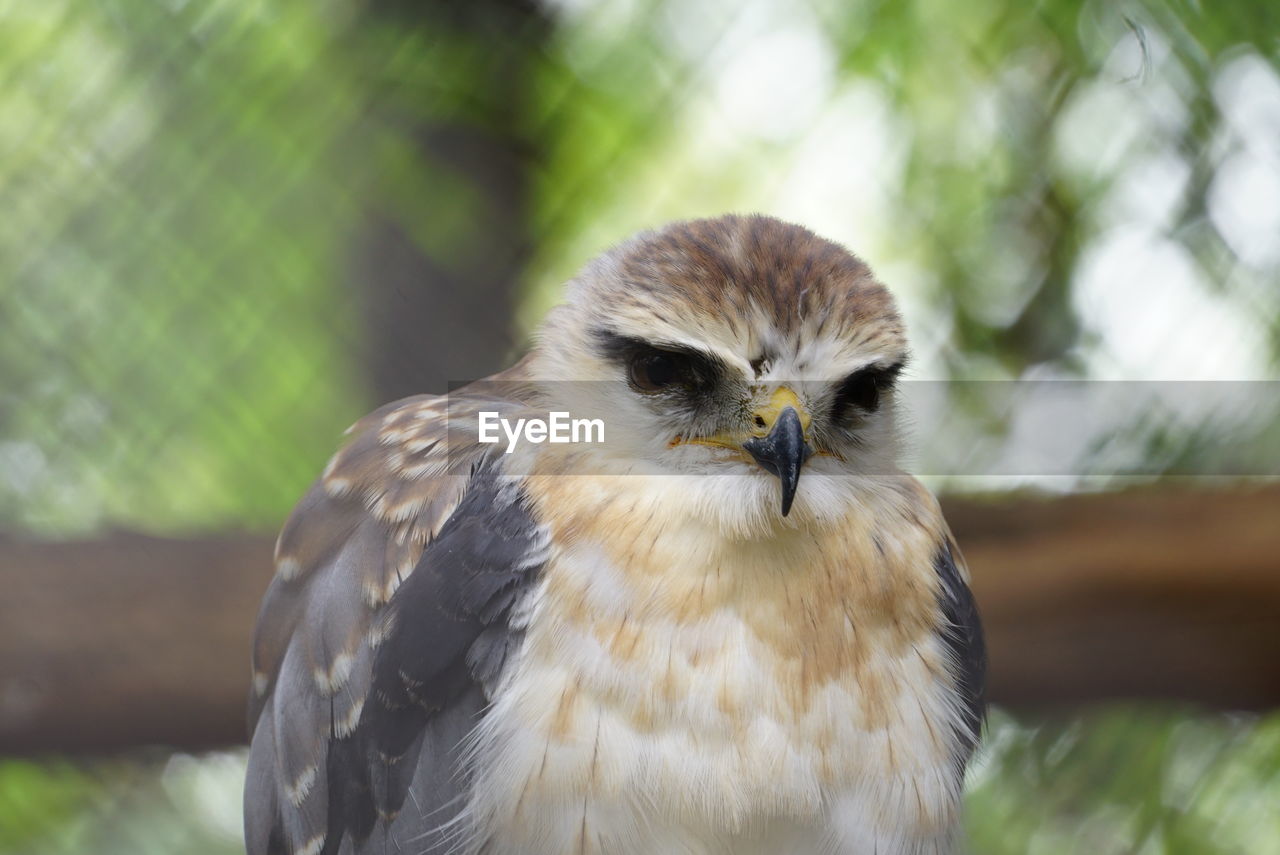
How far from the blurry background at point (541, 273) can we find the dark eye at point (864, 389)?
0.83 feet

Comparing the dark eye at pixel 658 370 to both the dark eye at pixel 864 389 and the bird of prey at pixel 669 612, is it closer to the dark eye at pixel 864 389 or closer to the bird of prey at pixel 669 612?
Answer: the bird of prey at pixel 669 612

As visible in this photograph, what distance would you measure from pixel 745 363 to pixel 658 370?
70 millimetres

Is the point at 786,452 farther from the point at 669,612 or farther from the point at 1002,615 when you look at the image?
the point at 1002,615

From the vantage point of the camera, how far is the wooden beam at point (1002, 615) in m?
0.93

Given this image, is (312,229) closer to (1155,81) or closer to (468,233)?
(468,233)

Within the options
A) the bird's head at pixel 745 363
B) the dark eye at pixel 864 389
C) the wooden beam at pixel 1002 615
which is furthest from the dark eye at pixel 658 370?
the wooden beam at pixel 1002 615

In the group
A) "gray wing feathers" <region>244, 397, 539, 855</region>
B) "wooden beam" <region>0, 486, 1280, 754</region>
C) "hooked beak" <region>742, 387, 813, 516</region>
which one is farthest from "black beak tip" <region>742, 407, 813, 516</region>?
"wooden beam" <region>0, 486, 1280, 754</region>

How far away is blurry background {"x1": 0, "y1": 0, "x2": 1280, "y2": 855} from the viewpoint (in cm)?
105

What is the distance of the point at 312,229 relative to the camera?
123 cm

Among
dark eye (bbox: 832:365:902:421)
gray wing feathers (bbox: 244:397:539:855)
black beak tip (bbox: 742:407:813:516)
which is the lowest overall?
gray wing feathers (bbox: 244:397:539:855)

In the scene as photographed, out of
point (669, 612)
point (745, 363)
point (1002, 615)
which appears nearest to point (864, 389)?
point (745, 363)

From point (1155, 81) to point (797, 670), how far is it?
1.01 meters

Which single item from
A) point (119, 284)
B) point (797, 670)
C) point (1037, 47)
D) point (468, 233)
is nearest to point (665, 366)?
point (797, 670)

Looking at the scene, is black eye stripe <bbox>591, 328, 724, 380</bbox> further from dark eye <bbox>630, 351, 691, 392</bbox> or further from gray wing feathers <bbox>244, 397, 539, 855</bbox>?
gray wing feathers <bbox>244, 397, 539, 855</bbox>
